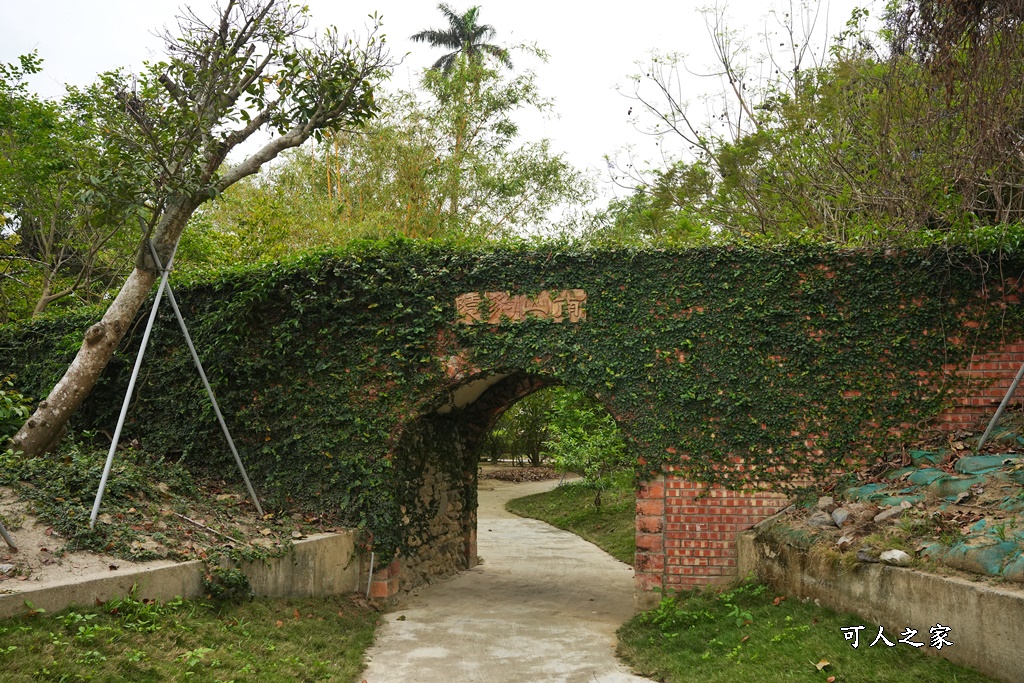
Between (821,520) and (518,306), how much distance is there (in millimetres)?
3463

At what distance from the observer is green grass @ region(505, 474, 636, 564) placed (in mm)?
13133

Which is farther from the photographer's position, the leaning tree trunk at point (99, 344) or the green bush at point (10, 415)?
the green bush at point (10, 415)

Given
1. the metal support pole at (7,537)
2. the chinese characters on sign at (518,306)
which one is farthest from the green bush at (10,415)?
Answer: the chinese characters on sign at (518,306)

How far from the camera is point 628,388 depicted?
24.3 ft

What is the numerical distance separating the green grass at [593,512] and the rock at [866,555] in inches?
262

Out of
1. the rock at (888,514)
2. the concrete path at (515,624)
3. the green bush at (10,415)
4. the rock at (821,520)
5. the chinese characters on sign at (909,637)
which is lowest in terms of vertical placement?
the concrete path at (515,624)

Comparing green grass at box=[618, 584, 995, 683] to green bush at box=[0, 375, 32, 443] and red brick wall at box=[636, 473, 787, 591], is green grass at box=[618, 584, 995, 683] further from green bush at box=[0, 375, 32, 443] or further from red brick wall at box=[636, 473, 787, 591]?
green bush at box=[0, 375, 32, 443]

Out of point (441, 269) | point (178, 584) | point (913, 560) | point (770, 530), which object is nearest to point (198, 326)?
point (441, 269)

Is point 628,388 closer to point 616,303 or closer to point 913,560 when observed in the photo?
point 616,303

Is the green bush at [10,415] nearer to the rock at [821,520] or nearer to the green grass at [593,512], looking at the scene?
the rock at [821,520]

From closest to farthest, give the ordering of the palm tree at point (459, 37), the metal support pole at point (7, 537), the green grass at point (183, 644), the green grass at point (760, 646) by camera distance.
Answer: the green grass at point (183, 644) < the green grass at point (760, 646) < the metal support pole at point (7, 537) < the palm tree at point (459, 37)

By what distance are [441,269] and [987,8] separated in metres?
5.26

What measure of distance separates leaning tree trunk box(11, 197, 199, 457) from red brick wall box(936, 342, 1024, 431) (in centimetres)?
736

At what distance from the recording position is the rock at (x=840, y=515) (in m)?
6.06
